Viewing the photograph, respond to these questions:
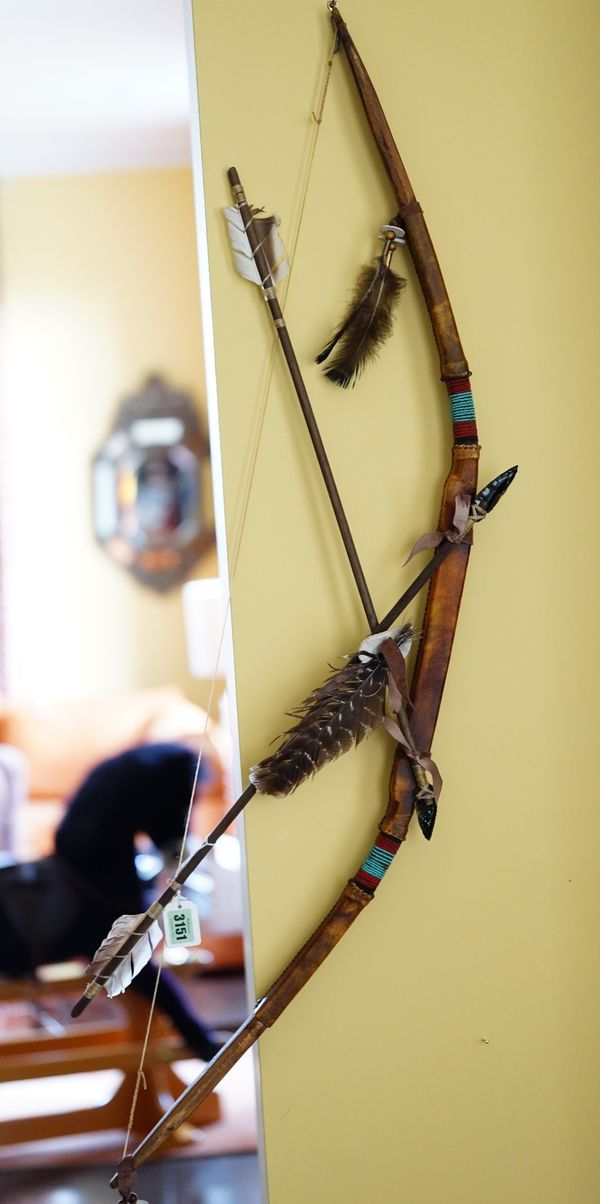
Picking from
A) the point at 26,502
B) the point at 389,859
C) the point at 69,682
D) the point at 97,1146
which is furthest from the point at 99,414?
the point at 97,1146

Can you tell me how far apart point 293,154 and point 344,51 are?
16 centimetres

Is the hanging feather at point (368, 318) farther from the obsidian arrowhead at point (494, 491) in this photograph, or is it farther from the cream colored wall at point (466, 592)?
the obsidian arrowhead at point (494, 491)

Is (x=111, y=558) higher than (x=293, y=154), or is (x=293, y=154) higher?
(x=293, y=154)

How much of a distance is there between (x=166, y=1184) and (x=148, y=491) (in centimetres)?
105

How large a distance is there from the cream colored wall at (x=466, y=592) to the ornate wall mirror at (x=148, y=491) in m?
0.08

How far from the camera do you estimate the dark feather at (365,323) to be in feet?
4.90

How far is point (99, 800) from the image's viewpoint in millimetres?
1551

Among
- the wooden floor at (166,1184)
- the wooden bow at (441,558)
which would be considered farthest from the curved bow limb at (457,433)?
the wooden floor at (166,1184)

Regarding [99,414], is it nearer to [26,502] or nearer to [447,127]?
[26,502]

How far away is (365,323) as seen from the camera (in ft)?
4.90

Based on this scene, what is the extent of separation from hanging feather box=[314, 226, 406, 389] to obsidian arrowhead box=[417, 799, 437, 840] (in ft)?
2.06

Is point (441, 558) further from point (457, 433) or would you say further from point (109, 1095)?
point (109, 1095)

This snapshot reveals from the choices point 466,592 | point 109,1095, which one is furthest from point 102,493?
point 109,1095

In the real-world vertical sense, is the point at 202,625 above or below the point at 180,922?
above
